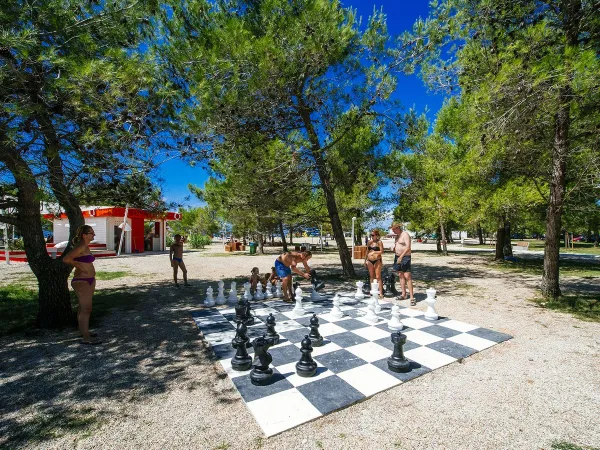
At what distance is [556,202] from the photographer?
6.20 meters

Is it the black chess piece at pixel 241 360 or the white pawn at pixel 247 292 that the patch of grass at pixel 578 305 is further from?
the white pawn at pixel 247 292

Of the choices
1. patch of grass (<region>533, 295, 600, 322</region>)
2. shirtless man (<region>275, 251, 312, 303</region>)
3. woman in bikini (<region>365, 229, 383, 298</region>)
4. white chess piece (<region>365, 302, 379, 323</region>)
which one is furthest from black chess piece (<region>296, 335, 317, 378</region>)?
patch of grass (<region>533, 295, 600, 322</region>)

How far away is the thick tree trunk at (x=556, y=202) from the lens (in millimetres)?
5902

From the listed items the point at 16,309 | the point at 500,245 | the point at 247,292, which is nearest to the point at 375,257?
the point at 247,292

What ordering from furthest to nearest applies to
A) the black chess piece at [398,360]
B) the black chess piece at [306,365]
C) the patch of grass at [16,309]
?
the patch of grass at [16,309], the black chess piece at [398,360], the black chess piece at [306,365]

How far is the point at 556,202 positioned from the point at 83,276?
8632 mm

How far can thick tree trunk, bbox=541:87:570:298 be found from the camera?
590cm

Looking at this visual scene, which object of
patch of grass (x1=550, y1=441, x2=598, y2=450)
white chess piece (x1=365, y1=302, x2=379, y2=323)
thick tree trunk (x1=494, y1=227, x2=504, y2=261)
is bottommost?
patch of grass (x1=550, y1=441, x2=598, y2=450)

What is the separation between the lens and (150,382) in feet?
10.3

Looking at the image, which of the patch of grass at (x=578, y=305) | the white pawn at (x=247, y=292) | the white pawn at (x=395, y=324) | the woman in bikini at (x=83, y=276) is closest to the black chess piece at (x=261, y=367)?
the white pawn at (x=395, y=324)

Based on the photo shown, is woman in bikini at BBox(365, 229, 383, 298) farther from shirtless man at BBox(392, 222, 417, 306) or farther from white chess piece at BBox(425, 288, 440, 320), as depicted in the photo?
white chess piece at BBox(425, 288, 440, 320)

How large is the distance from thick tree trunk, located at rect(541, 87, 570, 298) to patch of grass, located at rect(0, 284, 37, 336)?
32.8 feet

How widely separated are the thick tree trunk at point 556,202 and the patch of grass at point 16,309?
998 cm

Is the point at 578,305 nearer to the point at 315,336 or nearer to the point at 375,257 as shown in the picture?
the point at 375,257
